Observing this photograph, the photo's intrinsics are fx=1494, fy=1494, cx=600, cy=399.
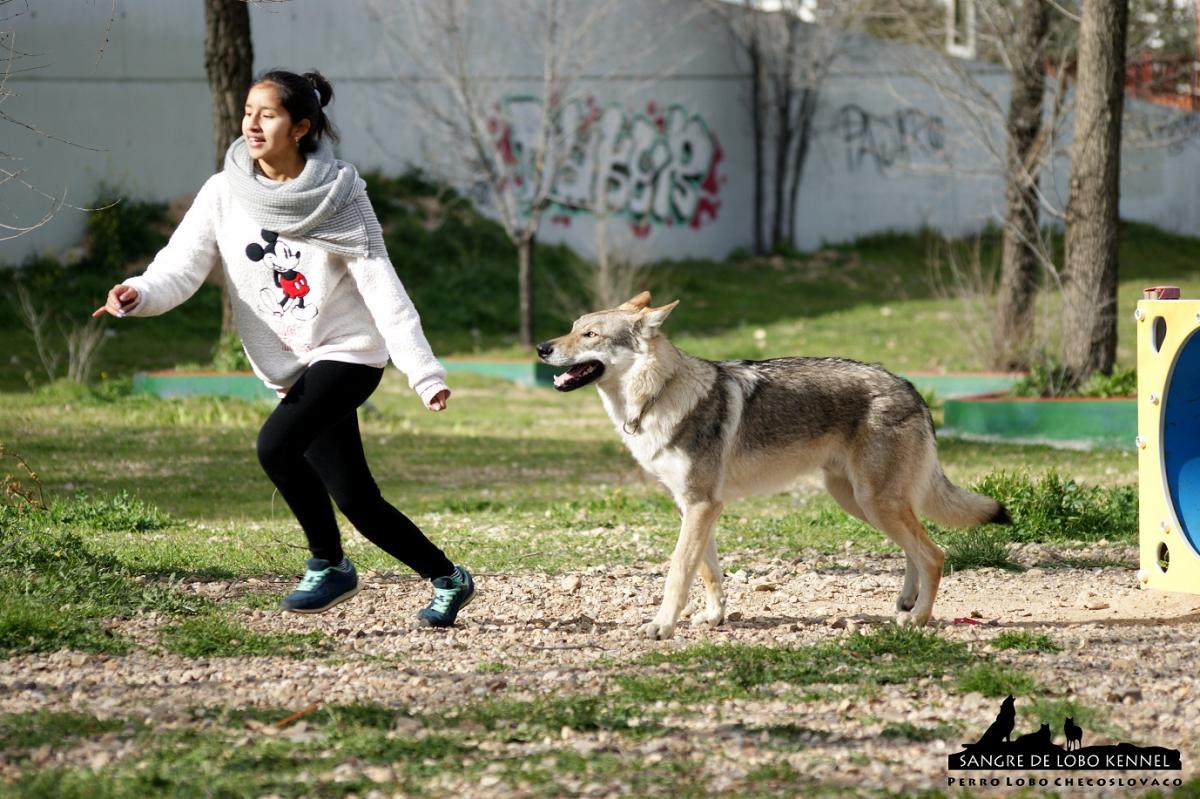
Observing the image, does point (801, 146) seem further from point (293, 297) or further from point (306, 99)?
point (293, 297)

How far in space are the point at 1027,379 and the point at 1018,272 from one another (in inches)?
98.5

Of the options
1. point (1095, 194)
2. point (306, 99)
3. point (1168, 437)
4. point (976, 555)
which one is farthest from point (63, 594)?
point (1095, 194)

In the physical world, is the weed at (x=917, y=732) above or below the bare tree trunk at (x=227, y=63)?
below

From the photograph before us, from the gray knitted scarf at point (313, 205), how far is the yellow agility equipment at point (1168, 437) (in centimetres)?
336

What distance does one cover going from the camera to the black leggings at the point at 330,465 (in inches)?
218

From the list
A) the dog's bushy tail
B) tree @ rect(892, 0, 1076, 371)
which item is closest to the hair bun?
the dog's bushy tail

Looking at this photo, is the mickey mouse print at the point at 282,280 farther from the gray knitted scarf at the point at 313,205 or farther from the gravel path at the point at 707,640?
the gravel path at the point at 707,640

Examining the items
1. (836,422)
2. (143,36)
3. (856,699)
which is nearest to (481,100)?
(143,36)

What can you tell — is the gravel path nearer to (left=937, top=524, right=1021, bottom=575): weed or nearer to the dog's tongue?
(left=937, top=524, right=1021, bottom=575): weed

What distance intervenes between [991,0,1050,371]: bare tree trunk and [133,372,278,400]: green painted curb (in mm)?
7981

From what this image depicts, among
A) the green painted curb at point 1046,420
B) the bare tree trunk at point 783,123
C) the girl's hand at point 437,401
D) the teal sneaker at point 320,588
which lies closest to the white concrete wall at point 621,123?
the bare tree trunk at point 783,123

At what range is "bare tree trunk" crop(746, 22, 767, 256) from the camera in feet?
96.3

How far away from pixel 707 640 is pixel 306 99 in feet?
8.63

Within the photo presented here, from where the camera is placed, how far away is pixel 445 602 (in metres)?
6.07
